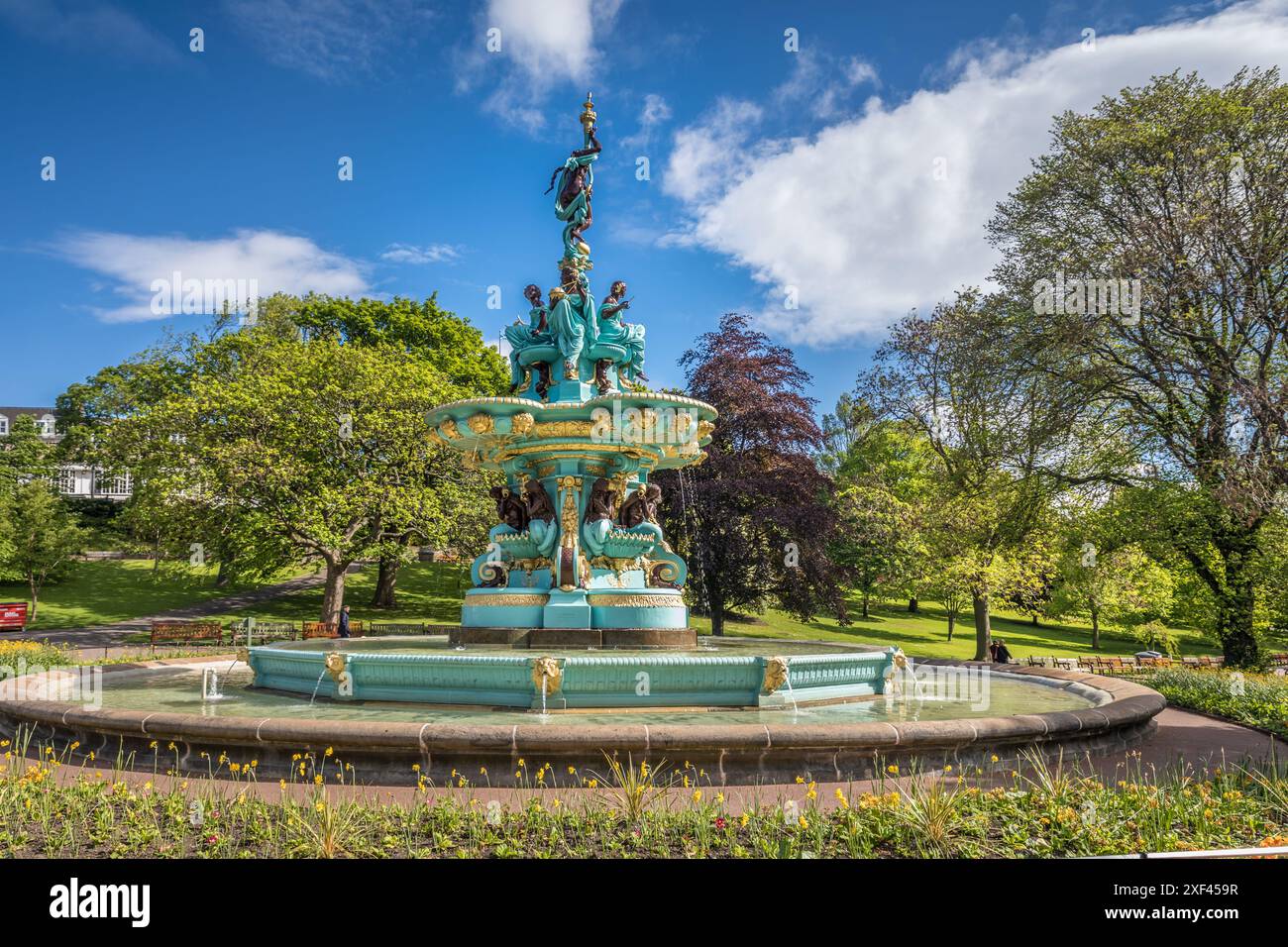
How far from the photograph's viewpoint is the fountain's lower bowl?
9.39 meters

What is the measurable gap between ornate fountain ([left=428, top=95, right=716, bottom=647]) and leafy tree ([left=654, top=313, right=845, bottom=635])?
1443 cm

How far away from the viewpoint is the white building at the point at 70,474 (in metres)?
63.4

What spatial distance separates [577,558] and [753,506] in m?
18.7

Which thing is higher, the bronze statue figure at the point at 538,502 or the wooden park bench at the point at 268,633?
the bronze statue figure at the point at 538,502

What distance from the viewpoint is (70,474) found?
73688 millimetres

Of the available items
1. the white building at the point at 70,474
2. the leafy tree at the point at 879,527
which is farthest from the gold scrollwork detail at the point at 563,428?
the white building at the point at 70,474

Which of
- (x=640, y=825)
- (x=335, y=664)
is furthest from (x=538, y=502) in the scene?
(x=640, y=825)

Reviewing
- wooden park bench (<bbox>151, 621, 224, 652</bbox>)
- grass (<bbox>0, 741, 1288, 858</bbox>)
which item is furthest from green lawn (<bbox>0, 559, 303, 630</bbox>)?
grass (<bbox>0, 741, 1288, 858</bbox>)

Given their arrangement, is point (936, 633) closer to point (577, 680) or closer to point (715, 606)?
point (715, 606)

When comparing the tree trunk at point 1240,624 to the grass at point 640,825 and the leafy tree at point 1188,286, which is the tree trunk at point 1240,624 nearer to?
the leafy tree at point 1188,286

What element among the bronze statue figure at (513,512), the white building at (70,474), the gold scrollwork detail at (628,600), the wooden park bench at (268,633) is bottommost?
the wooden park bench at (268,633)

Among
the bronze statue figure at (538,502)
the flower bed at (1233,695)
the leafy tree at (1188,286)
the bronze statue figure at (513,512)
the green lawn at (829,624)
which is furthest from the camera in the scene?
the green lawn at (829,624)

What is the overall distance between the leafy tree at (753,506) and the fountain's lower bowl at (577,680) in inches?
789

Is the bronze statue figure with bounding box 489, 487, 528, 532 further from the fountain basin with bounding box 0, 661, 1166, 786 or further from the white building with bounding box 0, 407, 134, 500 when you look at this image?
the white building with bounding box 0, 407, 134, 500
